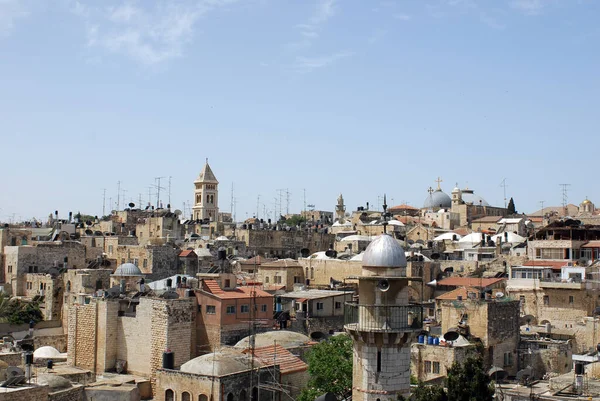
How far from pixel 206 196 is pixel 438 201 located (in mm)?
24989

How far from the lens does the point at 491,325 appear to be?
2941 cm

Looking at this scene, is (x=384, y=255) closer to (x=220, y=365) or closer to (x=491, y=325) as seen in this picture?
(x=220, y=365)

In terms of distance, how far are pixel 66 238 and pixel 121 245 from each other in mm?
4608

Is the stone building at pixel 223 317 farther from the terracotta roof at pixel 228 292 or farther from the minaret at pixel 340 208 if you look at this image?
the minaret at pixel 340 208

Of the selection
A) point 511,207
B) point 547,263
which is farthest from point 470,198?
point 547,263

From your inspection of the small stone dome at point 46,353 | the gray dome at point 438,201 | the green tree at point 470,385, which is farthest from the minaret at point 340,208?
the green tree at point 470,385

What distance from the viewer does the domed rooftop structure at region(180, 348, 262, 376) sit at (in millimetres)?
24641

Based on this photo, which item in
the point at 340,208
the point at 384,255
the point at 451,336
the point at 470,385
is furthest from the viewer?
the point at 340,208

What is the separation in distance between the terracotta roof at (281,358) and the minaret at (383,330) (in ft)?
29.2

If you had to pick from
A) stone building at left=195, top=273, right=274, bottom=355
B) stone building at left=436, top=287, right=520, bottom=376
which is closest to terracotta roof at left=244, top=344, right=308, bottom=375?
stone building at left=195, top=273, right=274, bottom=355

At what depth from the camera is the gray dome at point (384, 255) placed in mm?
17891

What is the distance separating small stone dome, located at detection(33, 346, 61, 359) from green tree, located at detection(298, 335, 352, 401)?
13.2 metres

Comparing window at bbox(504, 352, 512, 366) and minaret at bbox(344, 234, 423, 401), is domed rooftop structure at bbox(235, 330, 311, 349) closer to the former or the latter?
window at bbox(504, 352, 512, 366)

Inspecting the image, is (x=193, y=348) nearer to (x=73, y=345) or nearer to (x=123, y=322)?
(x=123, y=322)
